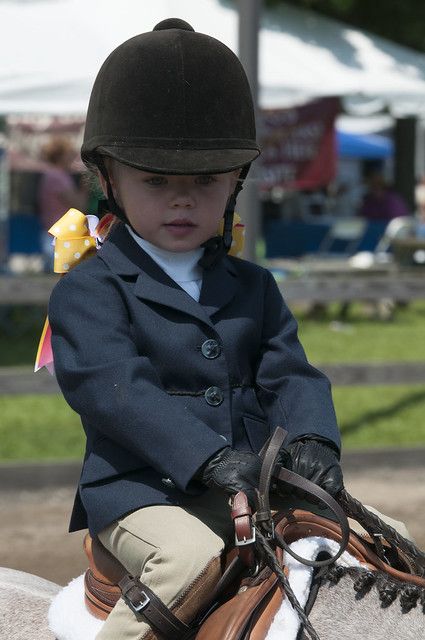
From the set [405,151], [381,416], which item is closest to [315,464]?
[381,416]

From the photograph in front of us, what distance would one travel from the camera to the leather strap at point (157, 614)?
2.19 metres

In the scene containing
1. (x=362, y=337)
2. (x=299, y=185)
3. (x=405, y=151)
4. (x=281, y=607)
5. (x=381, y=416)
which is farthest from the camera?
(x=405, y=151)

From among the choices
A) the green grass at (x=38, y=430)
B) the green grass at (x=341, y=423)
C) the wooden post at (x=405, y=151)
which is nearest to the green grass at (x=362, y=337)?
the green grass at (x=341, y=423)

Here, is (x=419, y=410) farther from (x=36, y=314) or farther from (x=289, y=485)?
(x=289, y=485)

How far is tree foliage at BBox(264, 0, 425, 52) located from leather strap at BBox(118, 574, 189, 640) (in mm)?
14075

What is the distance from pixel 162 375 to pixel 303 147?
42.1ft

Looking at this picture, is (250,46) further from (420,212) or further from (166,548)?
(420,212)

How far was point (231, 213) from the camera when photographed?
2.68 metres

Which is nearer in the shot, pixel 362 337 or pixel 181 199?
pixel 181 199

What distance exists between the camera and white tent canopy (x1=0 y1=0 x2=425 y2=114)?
948cm

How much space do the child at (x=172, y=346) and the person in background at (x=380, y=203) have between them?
15281mm

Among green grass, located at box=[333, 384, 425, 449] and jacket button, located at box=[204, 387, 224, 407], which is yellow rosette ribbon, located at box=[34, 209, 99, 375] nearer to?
jacket button, located at box=[204, 387, 224, 407]

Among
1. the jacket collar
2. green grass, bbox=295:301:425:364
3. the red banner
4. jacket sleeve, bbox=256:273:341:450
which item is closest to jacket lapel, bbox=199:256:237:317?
the jacket collar

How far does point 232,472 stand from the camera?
2.18 m
